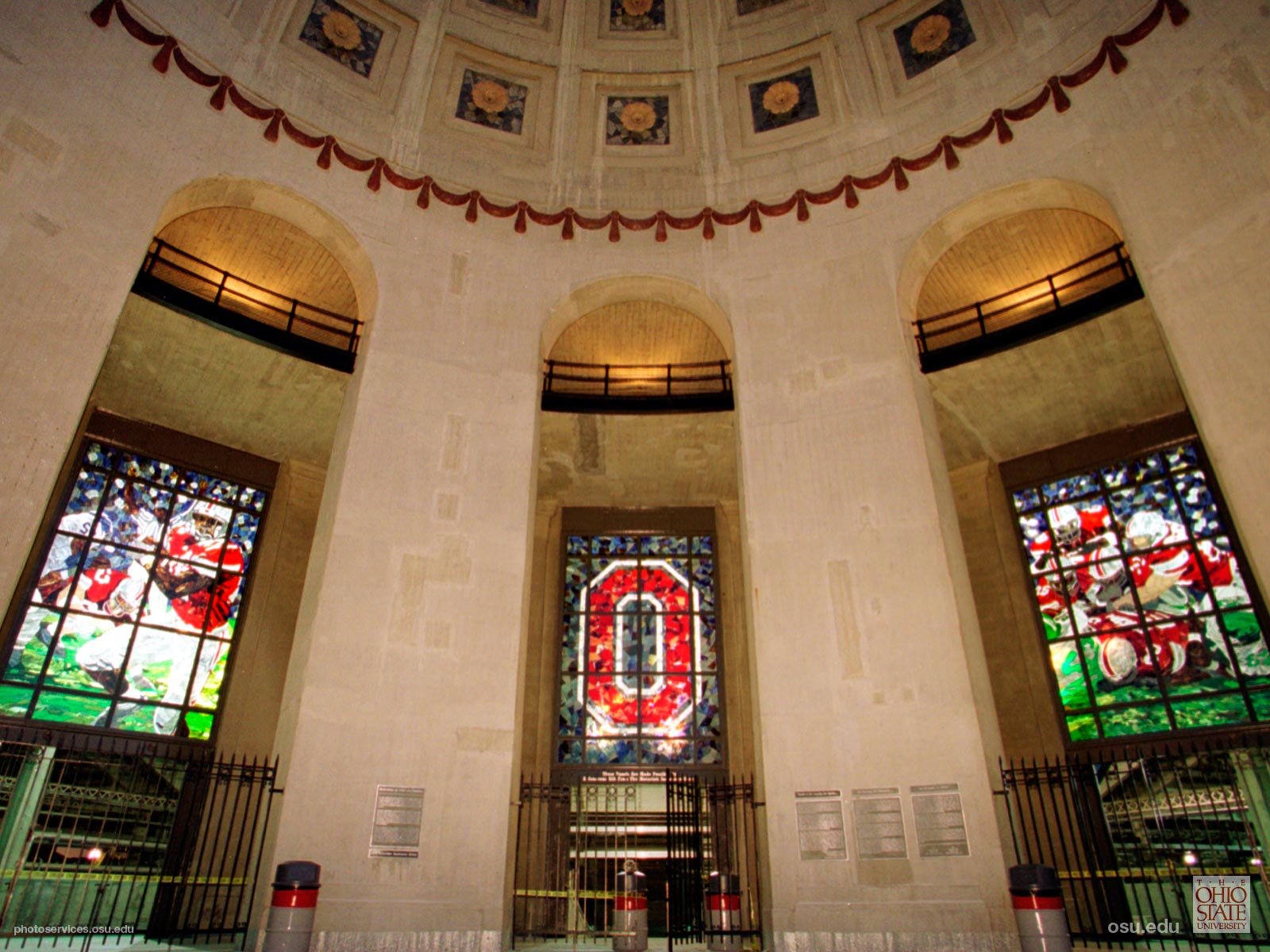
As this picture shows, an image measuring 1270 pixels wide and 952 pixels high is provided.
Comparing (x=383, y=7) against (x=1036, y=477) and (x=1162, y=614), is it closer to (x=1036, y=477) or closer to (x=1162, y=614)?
(x=1036, y=477)

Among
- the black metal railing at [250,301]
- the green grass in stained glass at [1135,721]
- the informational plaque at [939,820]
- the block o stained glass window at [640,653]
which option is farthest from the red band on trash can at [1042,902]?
the black metal railing at [250,301]

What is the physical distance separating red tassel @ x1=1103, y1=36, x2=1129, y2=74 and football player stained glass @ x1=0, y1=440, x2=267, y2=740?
44.6 ft

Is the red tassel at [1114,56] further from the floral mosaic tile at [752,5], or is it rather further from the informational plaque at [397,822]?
the informational plaque at [397,822]

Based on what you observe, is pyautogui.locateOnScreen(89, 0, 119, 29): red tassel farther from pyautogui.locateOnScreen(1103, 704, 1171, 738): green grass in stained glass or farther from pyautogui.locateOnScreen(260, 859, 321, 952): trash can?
pyautogui.locateOnScreen(1103, 704, 1171, 738): green grass in stained glass

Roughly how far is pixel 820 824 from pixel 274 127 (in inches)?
405

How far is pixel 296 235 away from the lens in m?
12.0

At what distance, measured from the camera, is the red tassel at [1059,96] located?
998 centimetres

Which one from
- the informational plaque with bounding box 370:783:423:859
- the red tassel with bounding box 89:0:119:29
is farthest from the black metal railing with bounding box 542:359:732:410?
the red tassel with bounding box 89:0:119:29

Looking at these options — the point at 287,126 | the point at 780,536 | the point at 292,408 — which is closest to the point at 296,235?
the point at 287,126

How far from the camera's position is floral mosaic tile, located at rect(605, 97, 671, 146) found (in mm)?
12609

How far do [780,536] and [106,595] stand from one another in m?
9.51

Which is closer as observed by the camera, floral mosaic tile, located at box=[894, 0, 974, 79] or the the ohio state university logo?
floral mosaic tile, located at box=[894, 0, 974, 79]

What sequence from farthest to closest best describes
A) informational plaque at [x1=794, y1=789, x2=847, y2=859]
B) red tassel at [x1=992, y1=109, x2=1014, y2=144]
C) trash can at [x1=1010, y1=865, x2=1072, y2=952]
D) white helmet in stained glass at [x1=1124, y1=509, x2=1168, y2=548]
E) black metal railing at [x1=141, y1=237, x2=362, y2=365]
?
black metal railing at [x1=141, y1=237, x2=362, y2=365]
white helmet in stained glass at [x1=1124, y1=509, x2=1168, y2=548]
red tassel at [x1=992, y1=109, x2=1014, y2=144]
informational plaque at [x1=794, y1=789, x2=847, y2=859]
trash can at [x1=1010, y1=865, x2=1072, y2=952]

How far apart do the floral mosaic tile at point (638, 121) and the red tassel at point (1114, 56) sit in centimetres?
580
